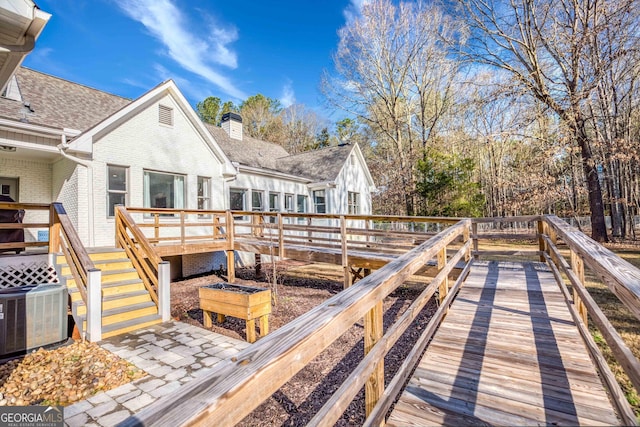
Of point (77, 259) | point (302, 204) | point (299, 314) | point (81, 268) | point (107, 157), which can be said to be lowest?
point (299, 314)

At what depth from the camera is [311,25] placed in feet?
68.6

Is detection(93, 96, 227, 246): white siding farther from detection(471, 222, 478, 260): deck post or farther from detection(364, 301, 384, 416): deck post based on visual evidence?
detection(364, 301, 384, 416): deck post

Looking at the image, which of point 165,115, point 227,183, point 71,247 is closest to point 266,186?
point 227,183

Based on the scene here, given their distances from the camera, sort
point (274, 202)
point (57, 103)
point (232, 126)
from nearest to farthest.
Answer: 1. point (57, 103)
2. point (274, 202)
3. point (232, 126)

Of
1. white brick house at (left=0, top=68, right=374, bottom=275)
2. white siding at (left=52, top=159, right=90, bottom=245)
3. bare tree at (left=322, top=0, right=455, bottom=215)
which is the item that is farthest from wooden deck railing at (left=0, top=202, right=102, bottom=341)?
bare tree at (left=322, top=0, right=455, bottom=215)

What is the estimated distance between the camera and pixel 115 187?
332 inches

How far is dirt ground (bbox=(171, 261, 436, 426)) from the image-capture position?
3.29 m

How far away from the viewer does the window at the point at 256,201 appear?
12727mm

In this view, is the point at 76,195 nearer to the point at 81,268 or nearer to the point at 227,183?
the point at 81,268

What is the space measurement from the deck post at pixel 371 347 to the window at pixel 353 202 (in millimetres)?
15713

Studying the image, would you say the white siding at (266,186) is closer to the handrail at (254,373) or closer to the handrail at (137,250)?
the handrail at (137,250)

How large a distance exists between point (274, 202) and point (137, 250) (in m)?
7.56

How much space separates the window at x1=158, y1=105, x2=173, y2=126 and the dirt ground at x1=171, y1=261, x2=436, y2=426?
5046 millimetres

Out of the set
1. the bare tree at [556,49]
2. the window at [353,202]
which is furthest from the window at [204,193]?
the bare tree at [556,49]
